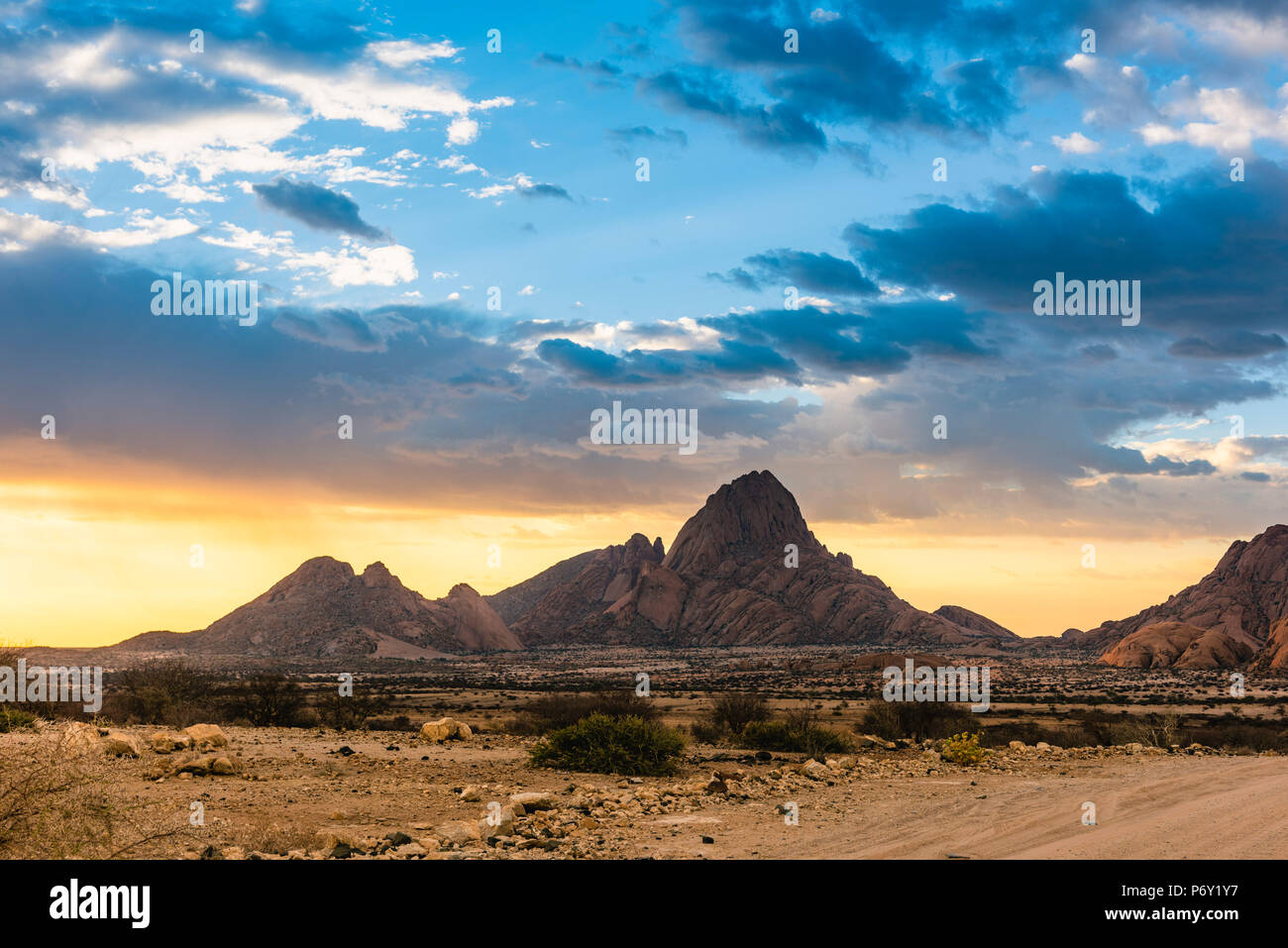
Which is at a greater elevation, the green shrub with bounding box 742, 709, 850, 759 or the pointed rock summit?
the green shrub with bounding box 742, 709, 850, 759

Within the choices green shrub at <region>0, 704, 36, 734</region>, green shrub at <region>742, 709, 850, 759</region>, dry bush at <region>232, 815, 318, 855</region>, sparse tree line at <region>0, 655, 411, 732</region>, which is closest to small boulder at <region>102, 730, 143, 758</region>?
green shrub at <region>0, 704, 36, 734</region>

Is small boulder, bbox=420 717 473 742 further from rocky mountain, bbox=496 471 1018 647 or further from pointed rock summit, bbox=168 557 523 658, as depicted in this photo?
rocky mountain, bbox=496 471 1018 647

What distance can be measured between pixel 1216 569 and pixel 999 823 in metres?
164

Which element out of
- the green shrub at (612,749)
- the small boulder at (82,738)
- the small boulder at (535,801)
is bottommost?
the green shrub at (612,749)

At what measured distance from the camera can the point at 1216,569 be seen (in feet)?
504

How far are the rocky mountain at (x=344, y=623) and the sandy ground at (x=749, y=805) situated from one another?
133898 millimetres

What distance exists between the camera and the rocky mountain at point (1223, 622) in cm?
10444

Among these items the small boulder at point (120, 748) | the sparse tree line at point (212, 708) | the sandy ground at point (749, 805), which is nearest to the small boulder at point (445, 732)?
the sandy ground at point (749, 805)

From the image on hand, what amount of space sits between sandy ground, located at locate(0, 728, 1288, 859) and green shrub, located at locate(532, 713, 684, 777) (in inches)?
28.3

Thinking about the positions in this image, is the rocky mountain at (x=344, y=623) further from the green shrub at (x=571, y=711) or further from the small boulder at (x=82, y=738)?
the small boulder at (x=82, y=738)

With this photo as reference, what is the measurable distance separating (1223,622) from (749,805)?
5508 inches

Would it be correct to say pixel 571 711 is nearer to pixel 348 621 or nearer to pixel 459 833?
pixel 459 833

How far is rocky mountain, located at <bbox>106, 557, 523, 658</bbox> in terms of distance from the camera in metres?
154

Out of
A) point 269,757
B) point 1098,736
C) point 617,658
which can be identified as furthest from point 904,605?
point 269,757
